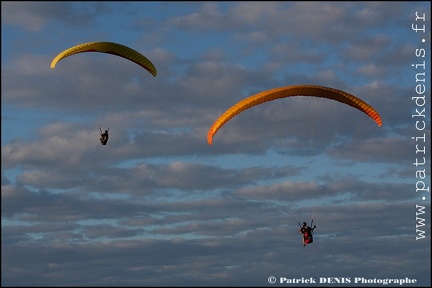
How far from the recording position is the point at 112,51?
66.9m

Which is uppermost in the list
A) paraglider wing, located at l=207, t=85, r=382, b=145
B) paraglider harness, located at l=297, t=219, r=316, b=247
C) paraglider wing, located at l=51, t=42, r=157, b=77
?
paraglider wing, located at l=51, t=42, r=157, b=77

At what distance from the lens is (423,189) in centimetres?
6606

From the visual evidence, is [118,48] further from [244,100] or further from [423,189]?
[423,189]

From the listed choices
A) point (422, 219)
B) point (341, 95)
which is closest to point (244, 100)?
point (341, 95)

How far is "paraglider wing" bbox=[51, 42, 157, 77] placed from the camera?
65.2m

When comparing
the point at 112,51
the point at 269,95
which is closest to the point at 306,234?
the point at 269,95

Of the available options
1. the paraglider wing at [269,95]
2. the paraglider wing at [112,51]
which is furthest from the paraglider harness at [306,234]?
the paraglider wing at [112,51]

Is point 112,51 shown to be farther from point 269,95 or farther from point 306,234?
point 306,234

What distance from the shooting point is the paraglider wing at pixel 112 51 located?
6525 cm

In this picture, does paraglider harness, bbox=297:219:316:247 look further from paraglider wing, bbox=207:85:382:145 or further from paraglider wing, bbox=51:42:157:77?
paraglider wing, bbox=51:42:157:77

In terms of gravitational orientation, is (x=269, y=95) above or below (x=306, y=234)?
above

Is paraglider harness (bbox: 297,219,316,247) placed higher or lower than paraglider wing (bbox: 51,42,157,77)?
lower

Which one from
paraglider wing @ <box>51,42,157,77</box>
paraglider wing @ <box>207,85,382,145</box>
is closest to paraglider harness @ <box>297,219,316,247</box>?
paraglider wing @ <box>207,85,382,145</box>

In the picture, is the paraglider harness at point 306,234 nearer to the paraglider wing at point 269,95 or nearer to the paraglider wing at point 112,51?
the paraglider wing at point 269,95
